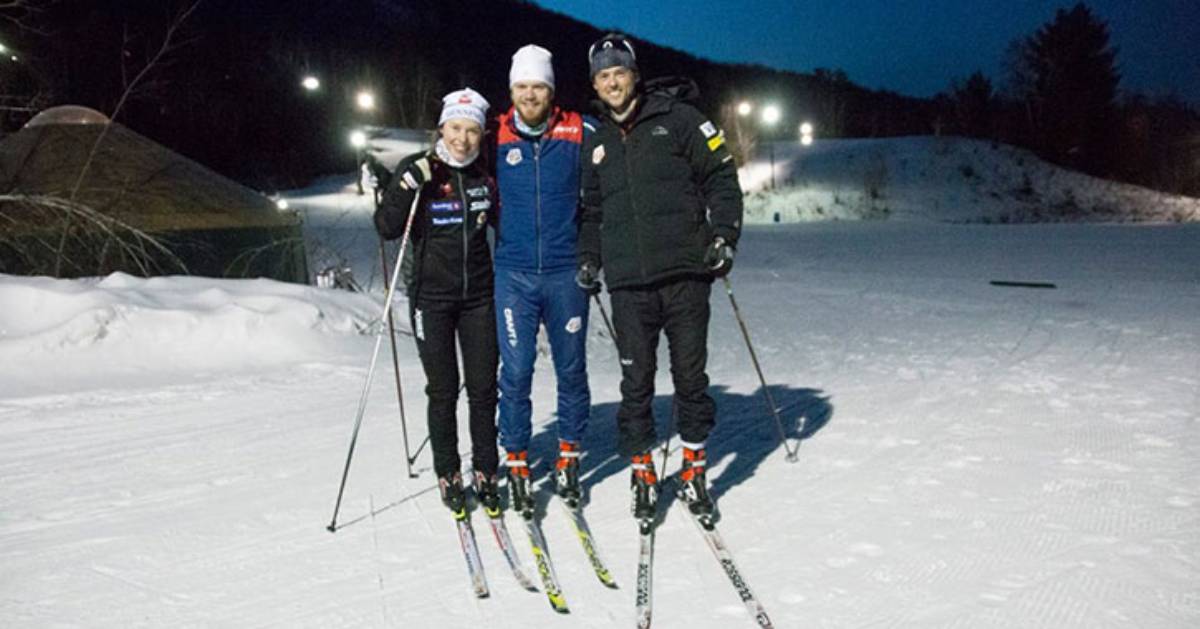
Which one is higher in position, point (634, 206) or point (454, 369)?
point (634, 206)

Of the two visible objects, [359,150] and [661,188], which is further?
[359,150]

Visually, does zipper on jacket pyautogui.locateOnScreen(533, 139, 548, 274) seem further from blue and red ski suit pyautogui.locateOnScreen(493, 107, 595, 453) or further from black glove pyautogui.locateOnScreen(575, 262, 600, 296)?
black glove pyautogui.locateOnScreen(575, 262, 600, 296)

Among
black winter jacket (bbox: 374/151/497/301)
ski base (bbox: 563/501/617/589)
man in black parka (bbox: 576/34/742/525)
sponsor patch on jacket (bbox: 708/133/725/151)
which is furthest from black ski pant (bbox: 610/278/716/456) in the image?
black winter jacket (bbox: 374/151/497/301)

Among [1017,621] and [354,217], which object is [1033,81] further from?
[1017,621]

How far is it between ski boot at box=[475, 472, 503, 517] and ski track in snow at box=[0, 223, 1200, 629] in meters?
0.09

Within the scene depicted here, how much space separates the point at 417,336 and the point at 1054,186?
34.1m

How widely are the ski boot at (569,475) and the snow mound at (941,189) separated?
26.4 metres

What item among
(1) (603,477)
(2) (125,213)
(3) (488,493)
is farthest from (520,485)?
(2) (125,213)

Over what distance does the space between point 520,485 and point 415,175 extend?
4.91ft

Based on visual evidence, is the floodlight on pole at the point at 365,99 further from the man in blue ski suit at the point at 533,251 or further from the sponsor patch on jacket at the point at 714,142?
the sponsor patch on jacket at the point at 714,142

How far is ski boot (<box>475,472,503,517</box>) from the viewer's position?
3.70 meters

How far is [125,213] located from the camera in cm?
1064

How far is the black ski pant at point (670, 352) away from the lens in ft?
12.3

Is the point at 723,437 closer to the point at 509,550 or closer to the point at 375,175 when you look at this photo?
the point at 509,550
